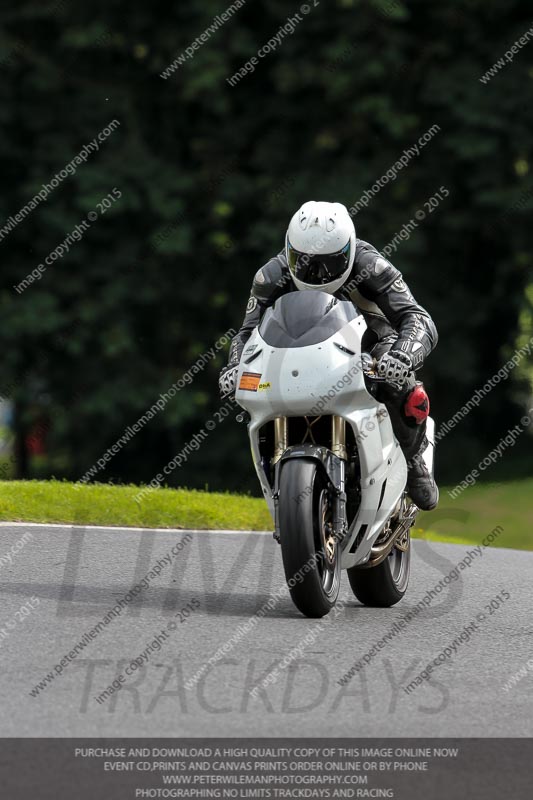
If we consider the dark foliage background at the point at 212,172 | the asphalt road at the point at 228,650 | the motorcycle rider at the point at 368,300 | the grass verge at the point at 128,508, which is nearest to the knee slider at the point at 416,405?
the motorcycle rider at the point at 368,300

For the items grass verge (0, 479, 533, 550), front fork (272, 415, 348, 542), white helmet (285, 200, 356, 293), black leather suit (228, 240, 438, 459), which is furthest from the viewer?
grass verge (0, 479, 533, 550)

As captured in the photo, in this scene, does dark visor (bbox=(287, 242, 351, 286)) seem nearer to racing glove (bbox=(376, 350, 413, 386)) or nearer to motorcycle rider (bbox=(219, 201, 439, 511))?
motorcycle rider (bbox=(219, 201, 439, 511))

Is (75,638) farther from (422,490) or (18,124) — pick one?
(18,124)

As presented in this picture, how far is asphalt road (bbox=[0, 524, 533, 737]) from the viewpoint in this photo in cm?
504

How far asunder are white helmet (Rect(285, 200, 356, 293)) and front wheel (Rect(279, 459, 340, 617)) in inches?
40.2

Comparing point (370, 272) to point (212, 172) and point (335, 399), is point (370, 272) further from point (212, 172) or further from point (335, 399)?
point (212, 172)

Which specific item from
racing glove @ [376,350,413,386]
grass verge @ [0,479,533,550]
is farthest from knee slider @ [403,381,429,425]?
grass verge @ [0,479,533,550]

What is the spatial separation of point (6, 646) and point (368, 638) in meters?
1.65

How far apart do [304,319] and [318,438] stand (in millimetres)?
577

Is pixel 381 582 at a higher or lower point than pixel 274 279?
lower

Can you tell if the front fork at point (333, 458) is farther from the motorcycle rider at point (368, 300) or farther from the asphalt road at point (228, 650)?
the asphalt road at point (228, 650)
